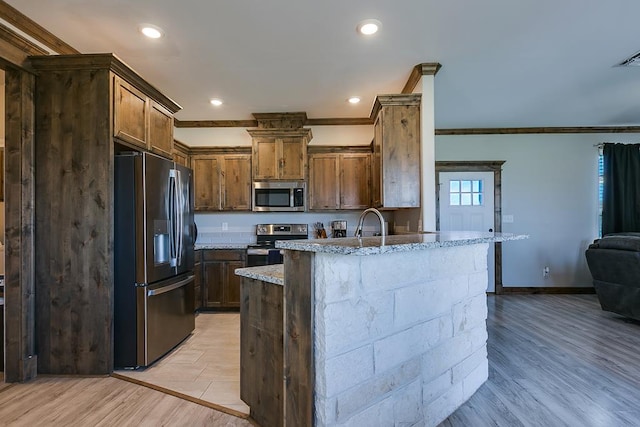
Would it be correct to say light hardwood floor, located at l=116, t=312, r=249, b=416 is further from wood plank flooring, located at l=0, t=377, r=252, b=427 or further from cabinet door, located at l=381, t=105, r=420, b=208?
cabinet door, located at l=381, t=105, r=420, b=208

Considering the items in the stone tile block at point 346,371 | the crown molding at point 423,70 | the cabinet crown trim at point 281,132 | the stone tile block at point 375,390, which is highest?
the crown molding at point 423,70

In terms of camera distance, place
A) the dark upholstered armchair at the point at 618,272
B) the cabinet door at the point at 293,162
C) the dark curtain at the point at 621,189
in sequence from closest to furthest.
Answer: the dark upholstered armchair at the point at 618,272
the cabinet door at the point at 293,162
the dark curtain at the point at 621,189

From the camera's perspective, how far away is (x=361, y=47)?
2762 millimetres

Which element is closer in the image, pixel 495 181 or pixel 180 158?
pixel 180 158

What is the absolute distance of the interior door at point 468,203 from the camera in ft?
16.9

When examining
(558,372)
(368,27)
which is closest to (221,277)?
(368,27)

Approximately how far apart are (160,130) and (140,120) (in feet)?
1.08

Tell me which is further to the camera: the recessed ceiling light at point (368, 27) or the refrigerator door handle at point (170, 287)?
the refrigerator door handle at point (170, 287)

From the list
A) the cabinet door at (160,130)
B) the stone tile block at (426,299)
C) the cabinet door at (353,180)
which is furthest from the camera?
the cabinet door at (353,180)

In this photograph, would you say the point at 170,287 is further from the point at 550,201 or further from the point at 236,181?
the point at 550,201

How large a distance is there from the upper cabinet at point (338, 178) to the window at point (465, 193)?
5.25ft

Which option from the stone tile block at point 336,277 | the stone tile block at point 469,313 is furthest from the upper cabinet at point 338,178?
the stone tile block at point 336,277

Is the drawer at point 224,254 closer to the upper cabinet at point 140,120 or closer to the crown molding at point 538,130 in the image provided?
the upper cabinet at point 140,120

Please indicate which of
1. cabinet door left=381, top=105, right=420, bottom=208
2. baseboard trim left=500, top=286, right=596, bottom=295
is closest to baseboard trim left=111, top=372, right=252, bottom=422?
cabinet door left=381, top=105, right=420, bottom=208
